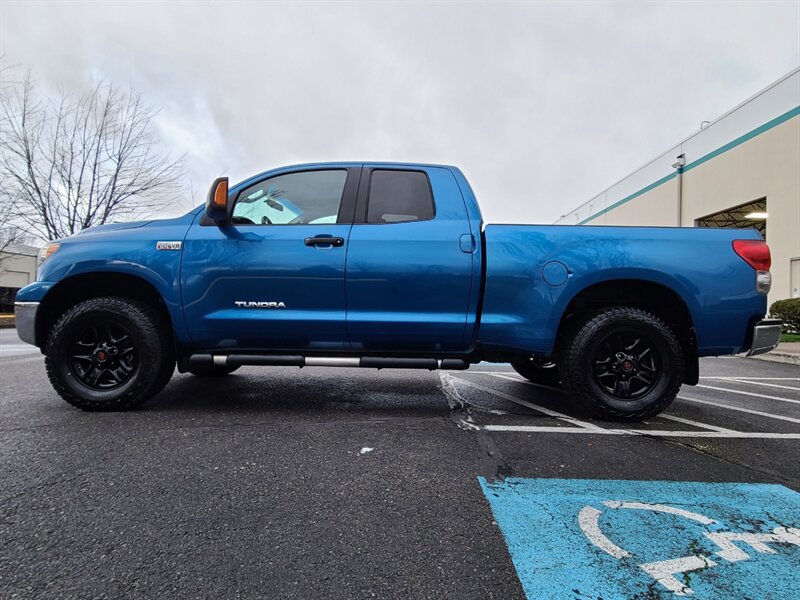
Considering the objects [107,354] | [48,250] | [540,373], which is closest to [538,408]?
[540,373]

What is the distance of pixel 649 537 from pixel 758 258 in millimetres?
2529

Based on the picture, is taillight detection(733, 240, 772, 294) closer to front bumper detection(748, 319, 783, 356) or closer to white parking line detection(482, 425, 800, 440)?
front bumper detection(748, 319, 783, 356)

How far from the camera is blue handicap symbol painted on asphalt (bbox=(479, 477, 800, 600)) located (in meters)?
1.37

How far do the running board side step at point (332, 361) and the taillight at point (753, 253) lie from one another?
2.21 m

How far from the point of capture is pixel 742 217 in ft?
61.5

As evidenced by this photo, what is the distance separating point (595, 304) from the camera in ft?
11.1

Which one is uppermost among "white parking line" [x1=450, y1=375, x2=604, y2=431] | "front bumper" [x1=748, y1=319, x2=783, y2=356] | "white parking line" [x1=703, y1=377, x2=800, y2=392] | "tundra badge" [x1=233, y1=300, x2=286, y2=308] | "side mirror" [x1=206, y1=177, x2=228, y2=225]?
"side mirror" [x1=206, y1=177, x2=228, y2=225]

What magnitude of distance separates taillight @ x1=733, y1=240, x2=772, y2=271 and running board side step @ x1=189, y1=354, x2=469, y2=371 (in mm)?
2212

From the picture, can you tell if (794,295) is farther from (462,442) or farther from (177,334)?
(177,334)

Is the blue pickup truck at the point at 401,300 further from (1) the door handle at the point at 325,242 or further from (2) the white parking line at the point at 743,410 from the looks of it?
(2) the white parking line at the point at 743,410

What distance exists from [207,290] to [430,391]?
7.64 ft

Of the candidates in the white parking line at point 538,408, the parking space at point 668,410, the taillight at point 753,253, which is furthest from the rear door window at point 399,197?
the taillight at point 753,253

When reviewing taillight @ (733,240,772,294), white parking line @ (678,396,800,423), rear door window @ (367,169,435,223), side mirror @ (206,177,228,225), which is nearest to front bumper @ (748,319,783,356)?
taillight @ (733,240,772,294)

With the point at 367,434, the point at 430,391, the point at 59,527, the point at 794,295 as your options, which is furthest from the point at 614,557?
the point at 794,295
